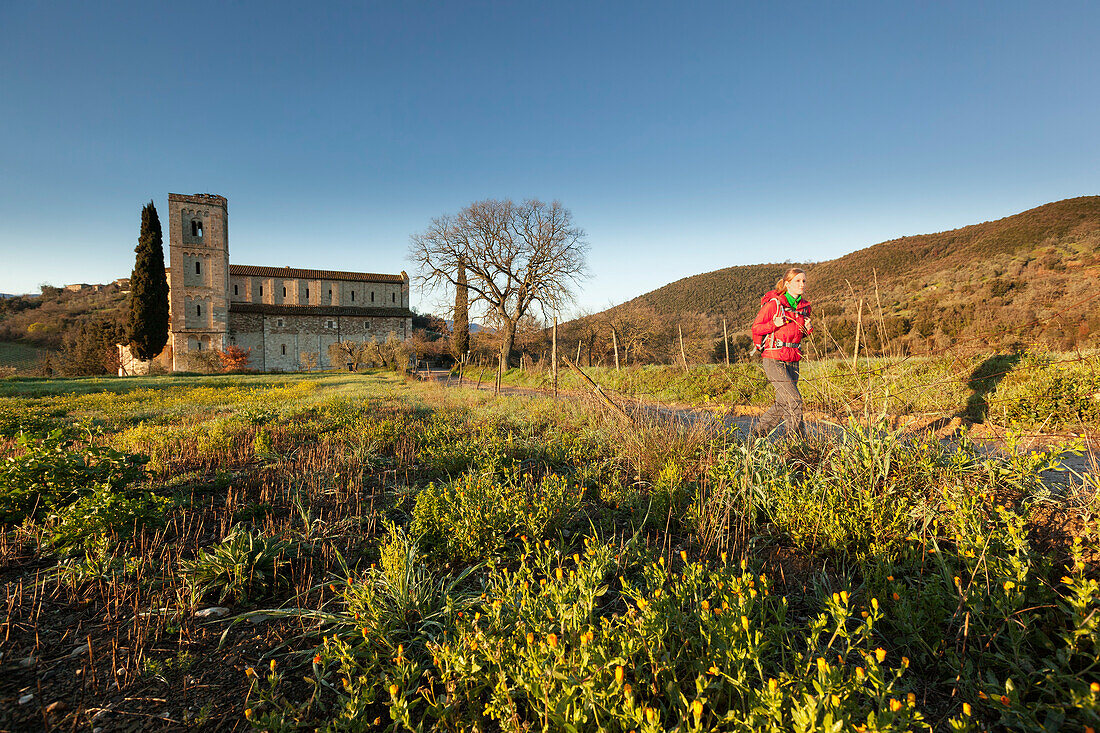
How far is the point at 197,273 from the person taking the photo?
37.4 m

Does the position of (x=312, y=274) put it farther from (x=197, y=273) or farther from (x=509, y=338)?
(x=509, y=338)

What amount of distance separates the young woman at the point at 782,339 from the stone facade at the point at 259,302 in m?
36.7

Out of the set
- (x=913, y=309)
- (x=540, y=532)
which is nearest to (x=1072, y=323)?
(x=913, y=309)

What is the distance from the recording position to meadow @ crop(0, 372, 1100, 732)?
1.44m

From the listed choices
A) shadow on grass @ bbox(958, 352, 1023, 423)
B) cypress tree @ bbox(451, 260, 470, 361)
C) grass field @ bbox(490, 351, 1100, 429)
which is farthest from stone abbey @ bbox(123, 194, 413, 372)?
shadow on grass @ bbox(958, 352, 1023, 423)

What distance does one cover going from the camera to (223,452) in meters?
4.97

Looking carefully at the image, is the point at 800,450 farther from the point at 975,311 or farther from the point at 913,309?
the point at 913,309

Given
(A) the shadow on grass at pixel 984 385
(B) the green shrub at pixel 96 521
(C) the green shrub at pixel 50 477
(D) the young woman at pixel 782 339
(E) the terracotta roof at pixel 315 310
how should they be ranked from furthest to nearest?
(E) the terracotta roof at pixel 315 310 < (A) the shadow on grass at pixel 984 385 < (D) the young woman at pixel 782 339 < (C) the green shrub at pixel 50 477 < (B) the green shrub at pixel 96 521

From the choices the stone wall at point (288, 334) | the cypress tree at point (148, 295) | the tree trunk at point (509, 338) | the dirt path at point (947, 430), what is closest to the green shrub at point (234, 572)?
the dirt path at point (947, 430)

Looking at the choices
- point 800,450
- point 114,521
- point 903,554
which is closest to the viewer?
point 903,554

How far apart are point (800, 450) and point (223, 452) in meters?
5.92

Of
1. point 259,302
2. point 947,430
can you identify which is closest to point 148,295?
point 259,302

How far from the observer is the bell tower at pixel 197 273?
120 ft

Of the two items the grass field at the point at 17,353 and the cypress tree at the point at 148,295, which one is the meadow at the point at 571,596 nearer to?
the cypress tree at the point at 148,295
